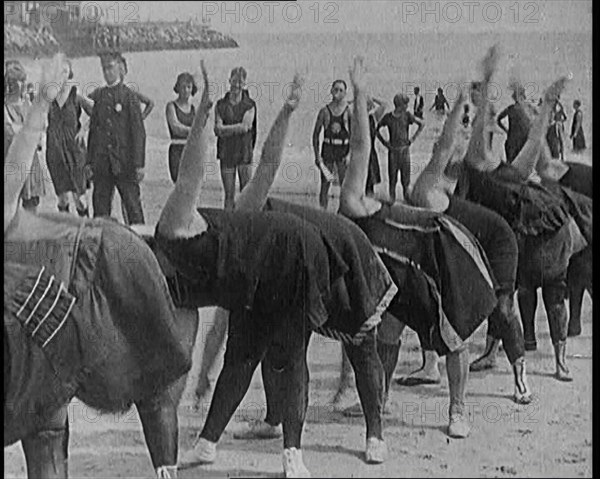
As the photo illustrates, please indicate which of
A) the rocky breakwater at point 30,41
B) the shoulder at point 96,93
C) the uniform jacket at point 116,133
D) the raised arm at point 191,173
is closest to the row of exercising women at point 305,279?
the raised arm at point 191,173

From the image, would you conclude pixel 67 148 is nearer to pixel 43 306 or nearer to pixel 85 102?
pixel 85 102

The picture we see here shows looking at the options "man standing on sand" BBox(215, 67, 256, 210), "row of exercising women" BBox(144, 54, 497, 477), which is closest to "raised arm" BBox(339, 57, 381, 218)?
"row of exercising women" BBox(144, 54, 497, 477)

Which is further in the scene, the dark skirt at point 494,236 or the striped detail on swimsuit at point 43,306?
the dark skirt at point 494,236

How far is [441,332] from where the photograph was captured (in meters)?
2.19

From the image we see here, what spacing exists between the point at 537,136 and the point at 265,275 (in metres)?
0.64

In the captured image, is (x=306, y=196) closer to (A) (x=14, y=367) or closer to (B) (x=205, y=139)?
(B) (x=205, y=139)

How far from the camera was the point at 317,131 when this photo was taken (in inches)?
84.2

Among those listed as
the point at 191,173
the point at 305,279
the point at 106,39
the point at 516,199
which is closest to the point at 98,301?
the point at 191,173

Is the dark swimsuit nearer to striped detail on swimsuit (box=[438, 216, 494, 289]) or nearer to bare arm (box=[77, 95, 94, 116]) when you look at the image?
bare arm (box=[77, 95, 94, 116])

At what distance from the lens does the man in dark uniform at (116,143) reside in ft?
7.00

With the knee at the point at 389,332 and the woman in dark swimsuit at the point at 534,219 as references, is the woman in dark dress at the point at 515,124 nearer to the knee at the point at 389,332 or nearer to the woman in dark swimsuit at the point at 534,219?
the woman in dark swimsuit at the point at 534,219

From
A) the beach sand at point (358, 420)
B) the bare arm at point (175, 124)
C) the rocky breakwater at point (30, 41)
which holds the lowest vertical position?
the beach sand at point (358, 420)

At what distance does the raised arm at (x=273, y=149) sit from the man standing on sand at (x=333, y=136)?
0.06 m

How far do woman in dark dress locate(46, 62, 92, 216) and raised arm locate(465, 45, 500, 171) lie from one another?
0.80m
